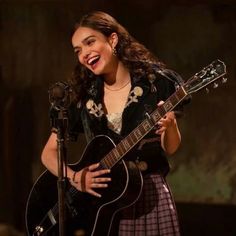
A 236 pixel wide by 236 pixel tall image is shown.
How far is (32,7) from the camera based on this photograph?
129 inches

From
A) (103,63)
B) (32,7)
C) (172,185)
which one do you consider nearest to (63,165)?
(103,63)

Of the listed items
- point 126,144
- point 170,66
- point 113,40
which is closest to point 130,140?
point 126,144

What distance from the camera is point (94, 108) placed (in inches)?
83.1

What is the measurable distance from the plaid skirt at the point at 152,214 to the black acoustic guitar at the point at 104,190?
0.07 m

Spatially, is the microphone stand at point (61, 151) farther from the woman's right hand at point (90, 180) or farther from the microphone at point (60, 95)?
the woman's right hand at point (90, 180)

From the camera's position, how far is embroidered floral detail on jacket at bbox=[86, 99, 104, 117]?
6.83 feet

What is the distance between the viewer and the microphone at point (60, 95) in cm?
A: 187

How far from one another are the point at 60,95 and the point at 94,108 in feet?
0.91

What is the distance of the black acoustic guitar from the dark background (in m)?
1.02

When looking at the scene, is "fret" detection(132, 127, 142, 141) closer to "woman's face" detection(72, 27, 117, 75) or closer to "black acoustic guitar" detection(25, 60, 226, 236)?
"black acoustic guitar" detection(25, 60, 226, 236)

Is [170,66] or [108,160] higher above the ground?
[170,66]

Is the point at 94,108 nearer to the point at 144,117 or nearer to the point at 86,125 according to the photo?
the point at 86,125

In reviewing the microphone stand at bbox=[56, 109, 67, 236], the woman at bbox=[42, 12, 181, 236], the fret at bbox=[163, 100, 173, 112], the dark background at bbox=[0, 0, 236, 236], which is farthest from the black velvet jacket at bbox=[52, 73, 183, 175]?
the dark background at bbox=[0, 0, 236, 236]

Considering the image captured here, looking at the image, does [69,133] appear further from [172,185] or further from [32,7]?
[32,7]
